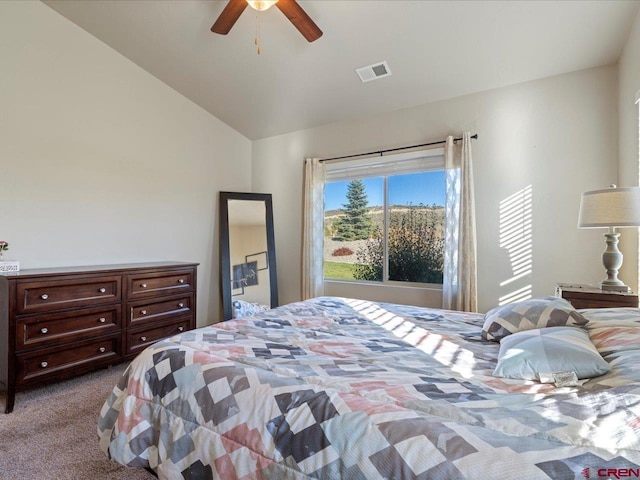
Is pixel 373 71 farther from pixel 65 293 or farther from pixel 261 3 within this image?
pixel 65 293

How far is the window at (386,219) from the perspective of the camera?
3533 mm

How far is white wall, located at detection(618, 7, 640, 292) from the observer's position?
7.47 feet

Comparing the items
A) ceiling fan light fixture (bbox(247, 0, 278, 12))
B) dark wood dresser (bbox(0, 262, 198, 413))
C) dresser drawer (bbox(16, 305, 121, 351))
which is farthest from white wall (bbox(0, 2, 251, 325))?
→ ceiling fan light fixture (bbox(247, 0, 278, 12))

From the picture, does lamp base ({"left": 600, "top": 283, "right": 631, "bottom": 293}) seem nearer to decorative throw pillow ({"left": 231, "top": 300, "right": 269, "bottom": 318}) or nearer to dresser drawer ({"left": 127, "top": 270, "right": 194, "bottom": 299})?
decorative throw pillow ({"left": 231, "top": 300, "right": 269, "bottom": 318})

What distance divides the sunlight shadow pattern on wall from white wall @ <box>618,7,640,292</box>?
62 centimetres

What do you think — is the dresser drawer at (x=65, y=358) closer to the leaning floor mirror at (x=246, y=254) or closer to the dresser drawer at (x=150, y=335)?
the dresser drawer at (x=150, y=335)

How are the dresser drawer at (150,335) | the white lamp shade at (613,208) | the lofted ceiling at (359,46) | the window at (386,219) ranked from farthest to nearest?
the window at (386,219) < the dresser drawer at (150,335) < the lofted ceiling at (359,46) < the white lamp shade at (613,208)

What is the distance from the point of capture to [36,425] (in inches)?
79.4

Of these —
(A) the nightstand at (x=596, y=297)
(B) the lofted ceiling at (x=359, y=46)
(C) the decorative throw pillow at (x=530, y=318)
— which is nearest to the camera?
(C) the decorative throw pillow at (x=530, y=318)

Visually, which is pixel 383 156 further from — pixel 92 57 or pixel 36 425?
pixel 36 425

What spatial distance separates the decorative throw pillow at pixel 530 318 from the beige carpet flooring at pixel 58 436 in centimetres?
185

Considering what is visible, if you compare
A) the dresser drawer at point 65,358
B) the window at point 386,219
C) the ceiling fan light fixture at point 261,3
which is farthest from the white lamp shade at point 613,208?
the dresser drawer at point 65,358

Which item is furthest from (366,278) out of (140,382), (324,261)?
(140,382)

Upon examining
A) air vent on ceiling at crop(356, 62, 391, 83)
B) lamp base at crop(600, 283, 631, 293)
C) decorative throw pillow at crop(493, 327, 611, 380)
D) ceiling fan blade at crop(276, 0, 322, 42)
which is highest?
air vent on ceiling at crop(356, 62, 391, 83)
